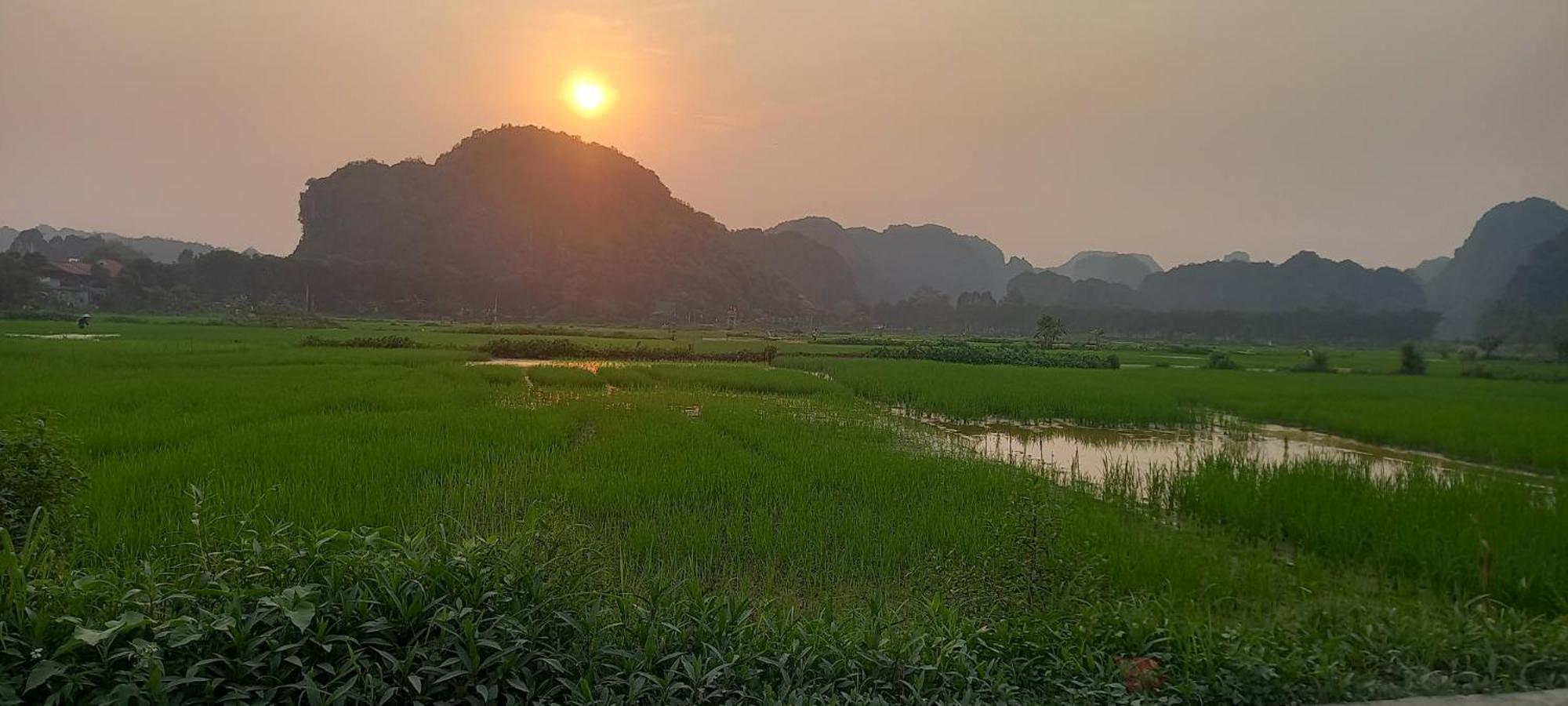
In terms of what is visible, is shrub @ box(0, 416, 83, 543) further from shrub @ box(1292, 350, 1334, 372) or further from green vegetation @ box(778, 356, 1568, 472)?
shrub @ box(1292, 350, 1334, 372)

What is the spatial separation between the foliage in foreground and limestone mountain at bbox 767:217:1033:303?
442 feet

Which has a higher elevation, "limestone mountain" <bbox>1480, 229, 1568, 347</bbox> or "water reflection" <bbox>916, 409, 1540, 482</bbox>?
"limestone mountain" <bbox>1480, 229, 1568, 347</bbox>

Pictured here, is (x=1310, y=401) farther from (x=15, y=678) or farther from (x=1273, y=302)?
(x=1273, y=302)

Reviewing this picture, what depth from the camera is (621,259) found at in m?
76.1

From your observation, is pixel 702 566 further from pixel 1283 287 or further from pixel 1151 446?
pixel 1283 287

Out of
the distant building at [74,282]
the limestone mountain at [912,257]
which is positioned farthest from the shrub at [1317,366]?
the limestone mountain at [912,257]

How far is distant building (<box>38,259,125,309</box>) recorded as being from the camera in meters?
42.1

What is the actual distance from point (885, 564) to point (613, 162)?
98.1 m

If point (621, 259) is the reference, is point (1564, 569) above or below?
below

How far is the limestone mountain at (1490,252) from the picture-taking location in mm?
90188

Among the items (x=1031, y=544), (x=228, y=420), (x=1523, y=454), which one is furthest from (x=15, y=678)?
(x=1523, y=454)

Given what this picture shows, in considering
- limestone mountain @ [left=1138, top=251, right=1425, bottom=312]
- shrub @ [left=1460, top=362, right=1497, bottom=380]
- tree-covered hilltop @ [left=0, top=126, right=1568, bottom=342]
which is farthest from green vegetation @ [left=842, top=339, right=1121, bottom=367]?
limestone mountain @ [left=1138, top=251, right=1425, bottom=312]

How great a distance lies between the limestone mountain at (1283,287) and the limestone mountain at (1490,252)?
4.76m

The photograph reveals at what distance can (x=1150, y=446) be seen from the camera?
984 cm
